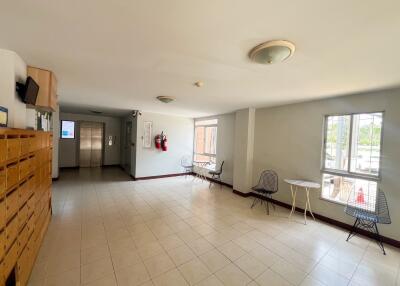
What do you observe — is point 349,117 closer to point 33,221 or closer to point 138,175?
point 33,221

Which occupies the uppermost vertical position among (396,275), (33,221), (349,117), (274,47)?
(274,47)

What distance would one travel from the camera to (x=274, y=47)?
1501mm

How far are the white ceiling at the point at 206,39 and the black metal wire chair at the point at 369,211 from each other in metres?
1.75

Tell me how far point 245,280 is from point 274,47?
232cm

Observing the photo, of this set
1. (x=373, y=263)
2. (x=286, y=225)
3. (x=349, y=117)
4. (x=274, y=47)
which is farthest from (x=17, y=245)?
(x=349, y=117)

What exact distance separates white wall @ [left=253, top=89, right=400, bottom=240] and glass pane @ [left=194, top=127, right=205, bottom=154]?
2487mm

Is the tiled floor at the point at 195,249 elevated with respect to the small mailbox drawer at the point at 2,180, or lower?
lower

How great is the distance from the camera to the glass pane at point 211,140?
20.0ft

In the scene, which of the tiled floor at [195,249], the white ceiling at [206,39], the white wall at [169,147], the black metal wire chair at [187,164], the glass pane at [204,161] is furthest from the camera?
the black metal wire chair at [187,164]

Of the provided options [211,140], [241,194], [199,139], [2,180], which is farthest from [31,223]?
[199,139]

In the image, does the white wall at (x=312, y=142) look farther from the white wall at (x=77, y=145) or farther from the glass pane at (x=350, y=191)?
the white wall at (x=77, y=145)

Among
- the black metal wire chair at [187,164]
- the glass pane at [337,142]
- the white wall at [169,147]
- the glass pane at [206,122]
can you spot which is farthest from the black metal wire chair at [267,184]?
the white wall at [169,147]

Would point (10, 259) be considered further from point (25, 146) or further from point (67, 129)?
point (67, 129)

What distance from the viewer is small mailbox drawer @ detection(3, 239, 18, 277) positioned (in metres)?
1.27
